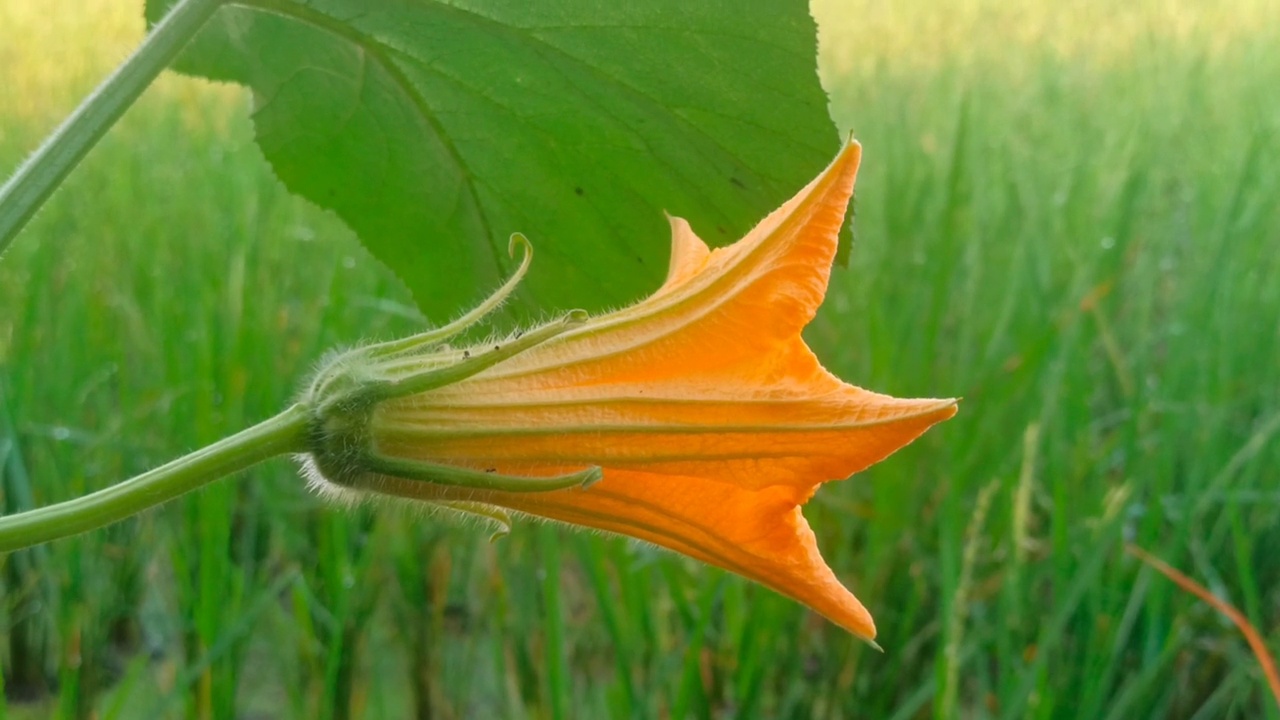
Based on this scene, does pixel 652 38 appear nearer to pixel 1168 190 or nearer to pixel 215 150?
pixel 1168 190

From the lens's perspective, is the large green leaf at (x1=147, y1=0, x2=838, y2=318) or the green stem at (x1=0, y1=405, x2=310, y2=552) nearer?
the green stem at (x1=0, y1=405, x2=310, y2=552)

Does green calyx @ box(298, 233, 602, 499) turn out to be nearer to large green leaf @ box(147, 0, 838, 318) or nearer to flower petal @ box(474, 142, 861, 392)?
flower petal @ box(474, 142, 861, 392)

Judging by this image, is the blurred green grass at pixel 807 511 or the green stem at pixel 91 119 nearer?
the green stem at pixel 91 119

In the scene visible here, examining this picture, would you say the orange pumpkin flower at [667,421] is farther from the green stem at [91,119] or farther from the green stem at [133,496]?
the green stem at [91,119]

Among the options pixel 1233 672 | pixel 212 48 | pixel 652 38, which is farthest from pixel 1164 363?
pixel 212 48

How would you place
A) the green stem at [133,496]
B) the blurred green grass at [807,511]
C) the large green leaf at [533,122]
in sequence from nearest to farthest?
the green stem at [133,496]
the large green leaf at [533,122]
the blurred green grass at [807,511]

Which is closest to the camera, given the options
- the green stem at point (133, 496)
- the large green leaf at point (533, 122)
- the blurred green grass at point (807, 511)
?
the green stem at point (133, 496)

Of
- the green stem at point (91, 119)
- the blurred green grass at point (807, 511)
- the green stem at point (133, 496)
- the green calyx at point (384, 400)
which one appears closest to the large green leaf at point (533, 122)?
the green stem at point (91, 119)

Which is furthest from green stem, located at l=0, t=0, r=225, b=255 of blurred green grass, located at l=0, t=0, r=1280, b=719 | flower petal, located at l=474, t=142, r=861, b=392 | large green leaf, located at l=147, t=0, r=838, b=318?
blurred green grass, located at l=0, t=0, r=1280, b=719
